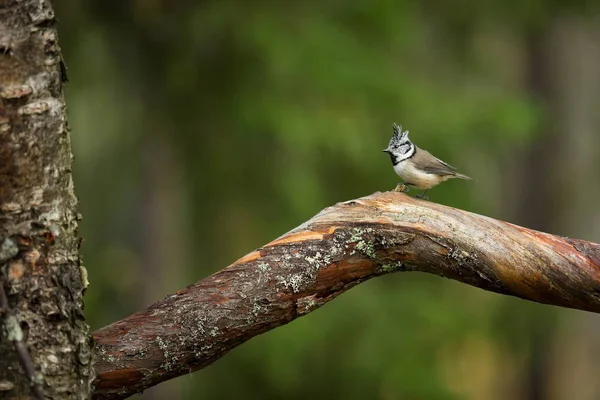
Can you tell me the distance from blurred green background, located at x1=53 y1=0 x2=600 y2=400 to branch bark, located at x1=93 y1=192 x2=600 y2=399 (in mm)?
2781

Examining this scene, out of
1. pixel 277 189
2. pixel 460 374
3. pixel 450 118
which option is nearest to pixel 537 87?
pixel 460 374

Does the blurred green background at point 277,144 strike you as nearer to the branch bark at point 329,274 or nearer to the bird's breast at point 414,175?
the bird's breast at point 414,175

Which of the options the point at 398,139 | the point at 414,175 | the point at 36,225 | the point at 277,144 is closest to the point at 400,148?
the point at 398,139

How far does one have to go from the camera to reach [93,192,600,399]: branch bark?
2549mm

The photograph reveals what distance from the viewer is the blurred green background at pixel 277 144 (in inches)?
230

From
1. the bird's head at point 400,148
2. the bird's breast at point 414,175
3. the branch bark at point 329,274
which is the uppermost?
the bird's head at point 400,148

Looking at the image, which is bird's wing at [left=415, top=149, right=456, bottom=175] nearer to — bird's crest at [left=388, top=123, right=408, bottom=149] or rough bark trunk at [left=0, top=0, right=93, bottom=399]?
bird's crest at [left=388, top=123, right=408, bottom=149]

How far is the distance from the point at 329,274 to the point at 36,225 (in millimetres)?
894

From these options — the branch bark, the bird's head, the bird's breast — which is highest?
the bird's head

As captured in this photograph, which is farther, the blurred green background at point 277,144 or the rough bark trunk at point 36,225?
the blurred green background at point 277,144

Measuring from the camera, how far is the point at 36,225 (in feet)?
7.67

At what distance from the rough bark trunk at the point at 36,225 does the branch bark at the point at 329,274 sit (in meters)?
0.17

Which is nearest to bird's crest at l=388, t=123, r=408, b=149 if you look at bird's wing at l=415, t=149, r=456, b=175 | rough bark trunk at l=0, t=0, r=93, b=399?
bird's wing at l=415, t=149, r=456, b=175

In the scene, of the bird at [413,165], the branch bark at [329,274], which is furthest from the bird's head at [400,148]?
the branch bark at [329,274]
